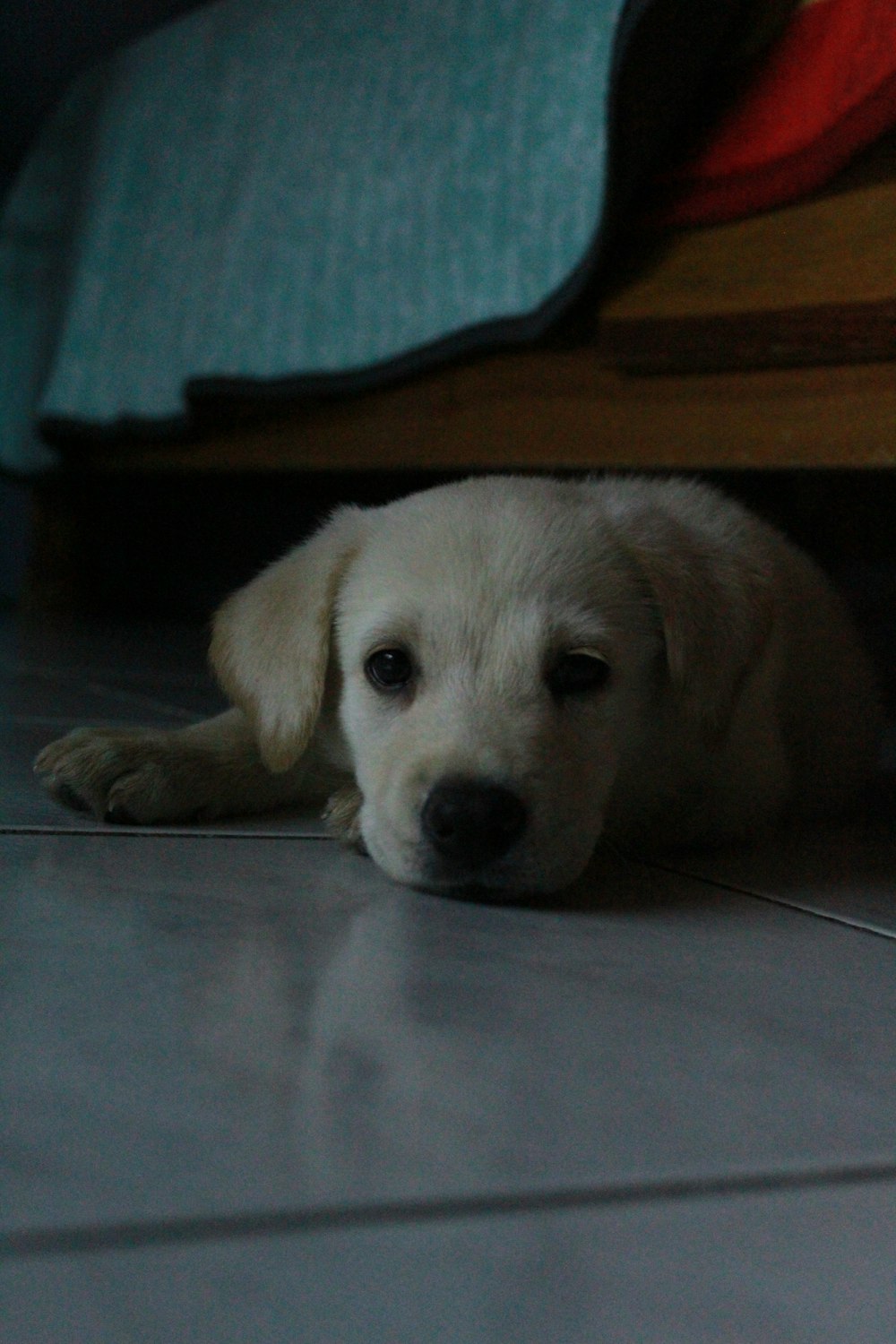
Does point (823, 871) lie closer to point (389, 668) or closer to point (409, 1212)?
point (389, 668)

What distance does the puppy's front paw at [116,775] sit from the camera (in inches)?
52.2

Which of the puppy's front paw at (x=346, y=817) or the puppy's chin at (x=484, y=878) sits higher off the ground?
the puppy's chin at (x=484, y=878)

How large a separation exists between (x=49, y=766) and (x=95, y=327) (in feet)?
7.66

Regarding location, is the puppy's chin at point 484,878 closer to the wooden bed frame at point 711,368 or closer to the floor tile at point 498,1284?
the floor tile at point 498,1284

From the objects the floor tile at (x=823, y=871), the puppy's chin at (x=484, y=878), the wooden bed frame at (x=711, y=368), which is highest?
the wooden bed frame at (x=711, y=368)

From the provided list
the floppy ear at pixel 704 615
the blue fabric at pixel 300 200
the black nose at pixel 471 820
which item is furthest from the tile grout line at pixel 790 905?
the blue fabric at pixel 300 200

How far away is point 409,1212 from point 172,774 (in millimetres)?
854

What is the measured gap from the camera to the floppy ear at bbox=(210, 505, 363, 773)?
1.37 m

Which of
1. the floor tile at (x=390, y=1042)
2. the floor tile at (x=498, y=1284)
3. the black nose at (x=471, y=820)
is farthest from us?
the black nose at (x=471, y=820)

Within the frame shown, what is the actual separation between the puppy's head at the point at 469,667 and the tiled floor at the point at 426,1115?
0.21ft

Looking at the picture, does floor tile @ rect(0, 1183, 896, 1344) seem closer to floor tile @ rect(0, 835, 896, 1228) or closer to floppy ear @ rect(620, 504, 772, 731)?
floor tile @ rect(0, 835, 896, 1228)

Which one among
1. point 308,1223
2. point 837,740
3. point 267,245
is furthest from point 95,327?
point 308,1223

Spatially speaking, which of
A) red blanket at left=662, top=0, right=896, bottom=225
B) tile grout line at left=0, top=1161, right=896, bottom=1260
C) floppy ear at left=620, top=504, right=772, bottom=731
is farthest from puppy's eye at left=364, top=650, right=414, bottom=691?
red blanket at left=662, top=0, right=896, bottom=225

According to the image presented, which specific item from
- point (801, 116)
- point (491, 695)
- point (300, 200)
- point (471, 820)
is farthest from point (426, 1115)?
point (300, 200)
